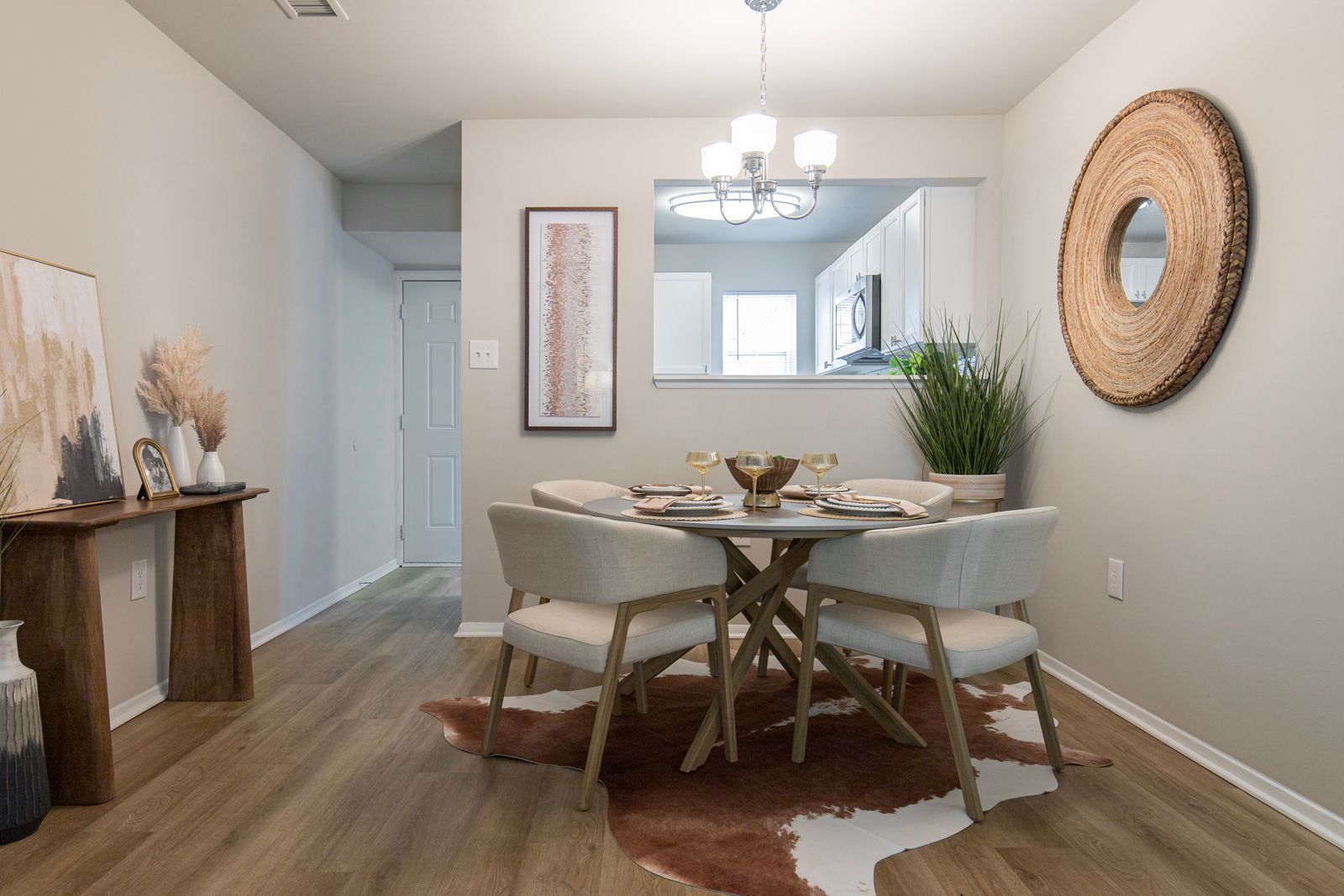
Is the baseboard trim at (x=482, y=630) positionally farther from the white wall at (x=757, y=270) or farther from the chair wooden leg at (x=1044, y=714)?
the white wall at (x=757, y=270)

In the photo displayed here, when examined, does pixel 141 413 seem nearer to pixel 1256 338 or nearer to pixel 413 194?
pixel 413 194

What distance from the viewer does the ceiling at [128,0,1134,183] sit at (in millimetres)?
2744

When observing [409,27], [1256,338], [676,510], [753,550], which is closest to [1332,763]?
[1256,338]

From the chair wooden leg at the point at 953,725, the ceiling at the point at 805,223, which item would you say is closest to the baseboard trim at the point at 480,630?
the chair wooden leg at the point at 953,725

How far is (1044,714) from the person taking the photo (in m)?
2.17

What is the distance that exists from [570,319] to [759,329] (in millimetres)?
3350

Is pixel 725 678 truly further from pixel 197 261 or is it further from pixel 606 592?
pixel 197 261

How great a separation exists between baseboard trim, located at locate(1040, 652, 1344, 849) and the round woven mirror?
3.39 ft

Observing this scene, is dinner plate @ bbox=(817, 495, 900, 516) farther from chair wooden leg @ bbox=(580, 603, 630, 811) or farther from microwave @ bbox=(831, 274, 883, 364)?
microwave @ bbox=(831, 274, 883, 364)

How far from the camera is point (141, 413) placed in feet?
9.32

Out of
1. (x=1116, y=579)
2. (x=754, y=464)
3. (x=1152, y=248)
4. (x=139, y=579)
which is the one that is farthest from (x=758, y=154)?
(x=139, y=579)

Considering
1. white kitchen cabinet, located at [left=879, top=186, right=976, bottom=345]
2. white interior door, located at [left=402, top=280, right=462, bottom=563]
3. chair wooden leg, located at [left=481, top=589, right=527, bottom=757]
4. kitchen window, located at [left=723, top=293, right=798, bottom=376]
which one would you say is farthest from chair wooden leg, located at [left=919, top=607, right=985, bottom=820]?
kitchen window, located at [left=723, top=293, right=798, bottom=376]

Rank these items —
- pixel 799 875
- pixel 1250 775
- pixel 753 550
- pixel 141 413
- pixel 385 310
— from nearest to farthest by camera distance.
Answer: pixel 799 875, pixel 1250 775, pixel 141 413, pixel 753 550, pixel 385 310

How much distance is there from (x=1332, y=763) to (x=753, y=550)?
7.36 feet
